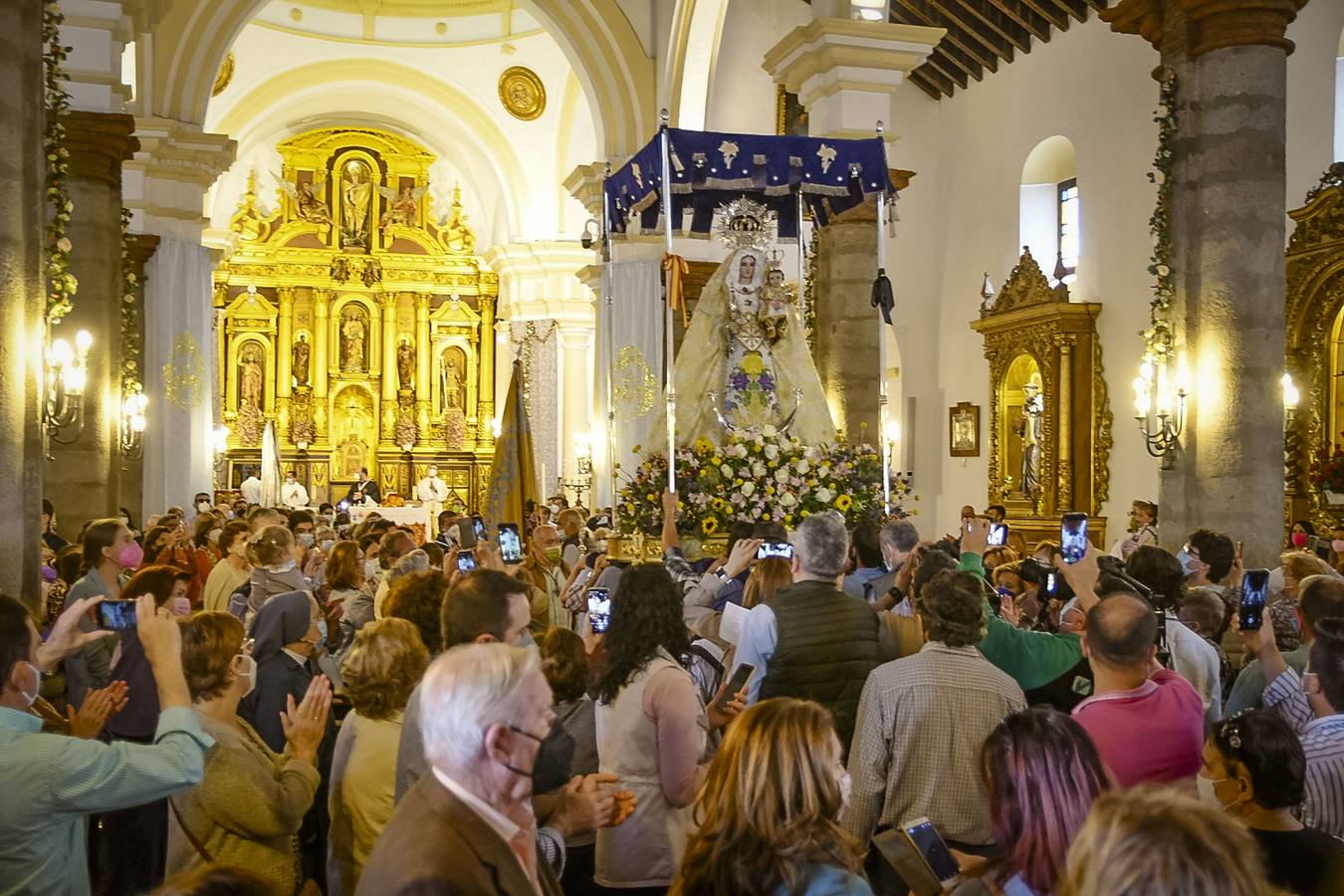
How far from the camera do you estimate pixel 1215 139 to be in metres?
8.77

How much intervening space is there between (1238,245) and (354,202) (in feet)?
88.4

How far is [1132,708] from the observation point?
3723 mm

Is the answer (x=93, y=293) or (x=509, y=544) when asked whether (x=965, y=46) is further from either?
(x=509, y=544)

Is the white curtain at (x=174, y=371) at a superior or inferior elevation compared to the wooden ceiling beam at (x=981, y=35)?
inferior

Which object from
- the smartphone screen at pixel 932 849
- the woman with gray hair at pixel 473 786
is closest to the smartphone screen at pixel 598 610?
the smartphone screen at pixel 932 849

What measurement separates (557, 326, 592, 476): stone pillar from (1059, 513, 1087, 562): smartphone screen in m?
22.5

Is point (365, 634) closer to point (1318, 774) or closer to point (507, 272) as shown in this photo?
point (1318, 774)

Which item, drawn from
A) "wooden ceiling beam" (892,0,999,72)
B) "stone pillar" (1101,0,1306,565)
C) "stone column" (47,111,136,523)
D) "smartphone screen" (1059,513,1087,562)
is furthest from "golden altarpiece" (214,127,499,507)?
"smartphone screen" (1059,513,1087,562)

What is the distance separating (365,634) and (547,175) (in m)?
25.4

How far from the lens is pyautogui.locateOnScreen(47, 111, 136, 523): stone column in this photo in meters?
11.1

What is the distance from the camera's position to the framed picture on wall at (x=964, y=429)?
809 inches

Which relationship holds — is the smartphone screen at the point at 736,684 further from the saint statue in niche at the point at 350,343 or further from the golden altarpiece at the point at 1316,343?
the saint statue in niche at the point at 350,343

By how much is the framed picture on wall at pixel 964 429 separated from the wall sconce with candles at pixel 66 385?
13.2 m

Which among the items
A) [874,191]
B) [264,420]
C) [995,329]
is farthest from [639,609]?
[264,420]
